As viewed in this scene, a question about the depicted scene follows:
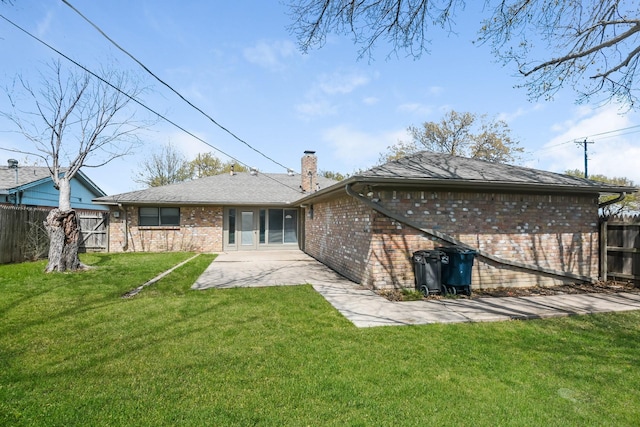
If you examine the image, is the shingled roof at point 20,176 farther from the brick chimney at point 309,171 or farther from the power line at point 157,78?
the brick chimney at point 309,171

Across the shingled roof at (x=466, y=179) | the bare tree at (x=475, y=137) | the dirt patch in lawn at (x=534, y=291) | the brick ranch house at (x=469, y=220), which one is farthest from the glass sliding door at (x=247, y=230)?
the bare tree at (x=475, y=137)

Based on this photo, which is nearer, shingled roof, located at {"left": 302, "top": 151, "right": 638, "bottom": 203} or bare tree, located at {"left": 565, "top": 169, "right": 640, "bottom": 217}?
shingled roof, located at {"left": 302, "top": 151, "right": 638, "bottom": 203}

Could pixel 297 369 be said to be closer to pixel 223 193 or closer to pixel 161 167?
pixel 223 193

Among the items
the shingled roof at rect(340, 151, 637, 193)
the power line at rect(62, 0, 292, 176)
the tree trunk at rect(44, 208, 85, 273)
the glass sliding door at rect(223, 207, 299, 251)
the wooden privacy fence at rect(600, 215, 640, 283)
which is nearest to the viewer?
the power line at rect(62, 0, 292, 176)

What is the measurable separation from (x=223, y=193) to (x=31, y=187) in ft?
32.1

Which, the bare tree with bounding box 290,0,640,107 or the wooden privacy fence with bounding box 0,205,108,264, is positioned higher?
the bare tree with bounding box 290,0,640,107

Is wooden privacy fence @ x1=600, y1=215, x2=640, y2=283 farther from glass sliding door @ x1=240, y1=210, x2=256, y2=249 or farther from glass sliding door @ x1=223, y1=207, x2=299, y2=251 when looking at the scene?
glass sliding door @ x1=240, y1=210, x2=256, y2=249

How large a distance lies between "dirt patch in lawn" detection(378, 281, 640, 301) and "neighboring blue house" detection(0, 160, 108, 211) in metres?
17.4

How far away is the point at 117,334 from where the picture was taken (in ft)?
13.9

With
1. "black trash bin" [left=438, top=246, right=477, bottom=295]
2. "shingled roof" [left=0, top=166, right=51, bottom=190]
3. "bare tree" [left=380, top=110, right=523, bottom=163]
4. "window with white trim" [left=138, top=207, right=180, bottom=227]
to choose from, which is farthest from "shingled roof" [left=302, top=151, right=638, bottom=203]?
"bare tree" [left=380, top=110, right=523, bottom=163]

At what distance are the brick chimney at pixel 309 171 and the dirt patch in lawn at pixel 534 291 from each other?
1012 cm

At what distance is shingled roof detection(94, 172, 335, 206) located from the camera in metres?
14.4

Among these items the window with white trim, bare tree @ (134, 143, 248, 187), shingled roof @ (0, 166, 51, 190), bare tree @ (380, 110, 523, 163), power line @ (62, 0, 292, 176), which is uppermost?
bare tree @ (380, 110, 523, 163)

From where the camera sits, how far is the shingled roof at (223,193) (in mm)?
14422
